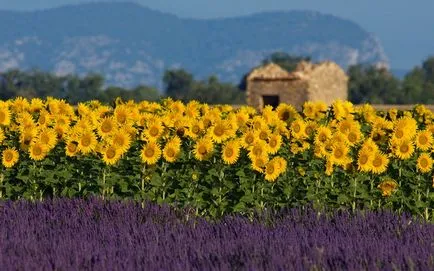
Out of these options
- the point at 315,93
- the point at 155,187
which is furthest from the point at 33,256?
the point at 315,93

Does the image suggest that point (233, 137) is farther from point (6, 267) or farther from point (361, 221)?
point (6, 267)

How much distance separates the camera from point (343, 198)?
345 inches

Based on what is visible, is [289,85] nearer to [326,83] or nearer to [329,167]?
[326,83]

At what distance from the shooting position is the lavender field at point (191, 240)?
14.7 feet

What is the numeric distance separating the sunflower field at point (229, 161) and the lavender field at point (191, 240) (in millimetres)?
1841

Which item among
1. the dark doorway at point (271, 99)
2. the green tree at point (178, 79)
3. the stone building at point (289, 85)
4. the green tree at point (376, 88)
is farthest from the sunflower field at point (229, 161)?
the green tree at point (178, 79)

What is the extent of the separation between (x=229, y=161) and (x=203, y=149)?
11.5 inches

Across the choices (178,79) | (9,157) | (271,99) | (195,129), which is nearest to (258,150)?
(195,129)

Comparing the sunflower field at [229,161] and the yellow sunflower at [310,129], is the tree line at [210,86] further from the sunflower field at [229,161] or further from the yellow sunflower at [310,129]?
the yellow sunflower at [310,129]

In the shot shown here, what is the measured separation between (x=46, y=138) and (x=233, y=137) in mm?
1842

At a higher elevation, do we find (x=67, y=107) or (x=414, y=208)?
(x=67, y=107)

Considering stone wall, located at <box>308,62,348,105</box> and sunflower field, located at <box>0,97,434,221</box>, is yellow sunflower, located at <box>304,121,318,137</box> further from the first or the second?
stone wall, located at <box>308,62,348,105</box>

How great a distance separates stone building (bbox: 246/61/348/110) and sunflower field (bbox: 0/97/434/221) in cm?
2167

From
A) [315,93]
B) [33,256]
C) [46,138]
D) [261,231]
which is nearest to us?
[33,256]
